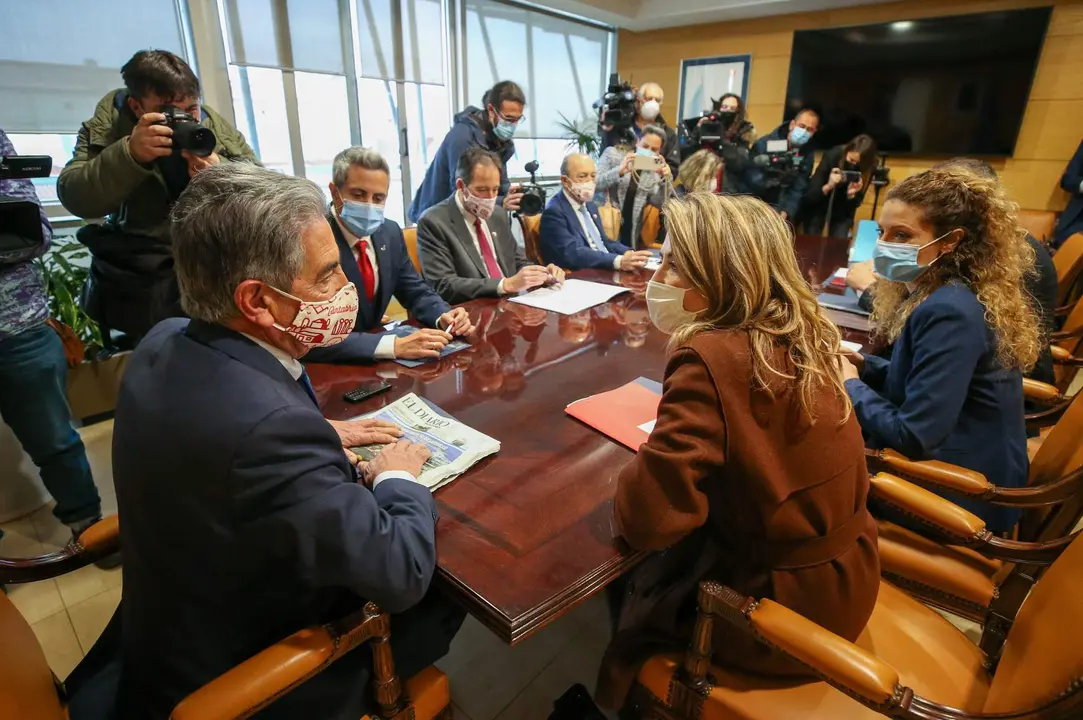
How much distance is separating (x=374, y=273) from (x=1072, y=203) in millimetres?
5028

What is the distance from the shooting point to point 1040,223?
4164mm

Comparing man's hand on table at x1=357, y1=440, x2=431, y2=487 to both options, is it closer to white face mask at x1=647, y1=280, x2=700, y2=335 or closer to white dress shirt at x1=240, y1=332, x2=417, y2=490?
white dress shirt at x1=240, y1=332, x2=417, y2=490

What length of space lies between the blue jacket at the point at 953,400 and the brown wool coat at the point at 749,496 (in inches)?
A: 15.6

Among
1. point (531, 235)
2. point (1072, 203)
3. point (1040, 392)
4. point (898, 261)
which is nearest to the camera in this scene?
point (898, 261)

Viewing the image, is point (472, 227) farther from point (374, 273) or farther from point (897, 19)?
point (897, 19)

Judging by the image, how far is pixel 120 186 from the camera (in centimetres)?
170

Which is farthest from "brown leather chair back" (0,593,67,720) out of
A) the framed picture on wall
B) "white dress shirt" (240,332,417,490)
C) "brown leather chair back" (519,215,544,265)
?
the framed picture on wall

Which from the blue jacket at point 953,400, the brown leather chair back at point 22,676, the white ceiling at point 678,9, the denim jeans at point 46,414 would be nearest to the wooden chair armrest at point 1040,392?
the blue jacket at point 953,400

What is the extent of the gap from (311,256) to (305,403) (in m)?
0.22

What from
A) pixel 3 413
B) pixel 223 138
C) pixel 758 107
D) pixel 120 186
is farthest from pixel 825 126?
pixel 3 413

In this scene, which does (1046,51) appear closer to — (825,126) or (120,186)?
(825,126)

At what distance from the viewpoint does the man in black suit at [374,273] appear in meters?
1.58

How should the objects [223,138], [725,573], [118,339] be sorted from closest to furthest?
[725,573], [223,138], [118,339]

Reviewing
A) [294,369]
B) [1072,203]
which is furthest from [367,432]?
[1072,203]
